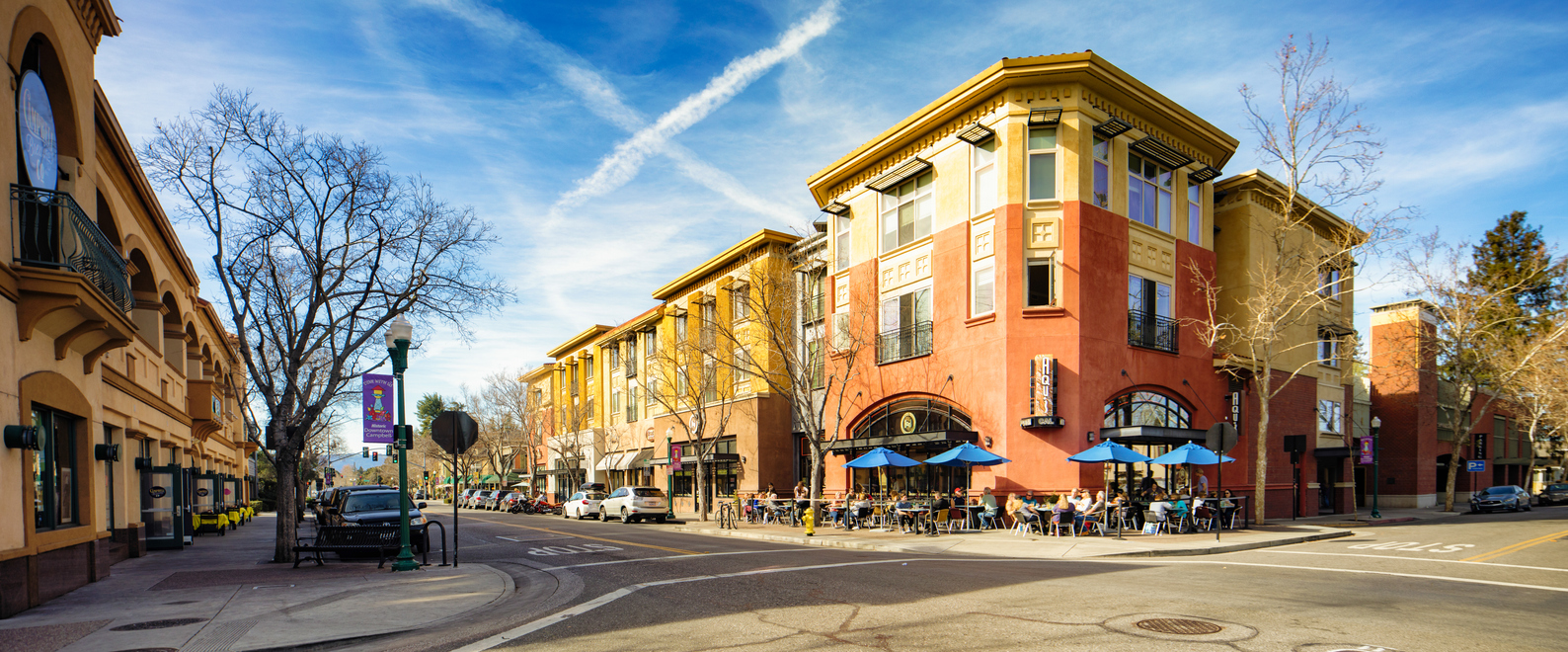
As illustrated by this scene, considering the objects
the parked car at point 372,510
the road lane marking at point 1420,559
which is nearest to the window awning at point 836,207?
the parked car at point 372,510

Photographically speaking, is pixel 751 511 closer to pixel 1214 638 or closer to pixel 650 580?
pixel 650 580

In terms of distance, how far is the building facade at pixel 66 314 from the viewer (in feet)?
33.4

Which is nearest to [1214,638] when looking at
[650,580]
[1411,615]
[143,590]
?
[1411,615]

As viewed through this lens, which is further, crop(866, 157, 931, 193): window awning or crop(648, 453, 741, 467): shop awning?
crop(648, 453, 741, 467): shop awning

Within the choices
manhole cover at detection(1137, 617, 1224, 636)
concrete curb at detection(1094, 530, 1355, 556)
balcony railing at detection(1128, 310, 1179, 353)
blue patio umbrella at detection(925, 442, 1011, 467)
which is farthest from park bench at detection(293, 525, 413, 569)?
→ balcony railing at detection(1128, 310, 1179, 353)

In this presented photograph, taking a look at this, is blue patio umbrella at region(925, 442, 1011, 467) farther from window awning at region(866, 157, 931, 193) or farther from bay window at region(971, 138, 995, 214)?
window awning at region(866, 157, 931, 193)

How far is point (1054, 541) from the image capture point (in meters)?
19.4

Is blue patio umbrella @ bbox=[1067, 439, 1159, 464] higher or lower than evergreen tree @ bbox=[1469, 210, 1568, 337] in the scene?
lower

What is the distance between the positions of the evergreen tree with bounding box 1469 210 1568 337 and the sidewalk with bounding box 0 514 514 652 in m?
41.2

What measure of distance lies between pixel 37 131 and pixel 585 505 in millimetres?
29285

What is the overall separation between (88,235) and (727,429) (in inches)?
1103

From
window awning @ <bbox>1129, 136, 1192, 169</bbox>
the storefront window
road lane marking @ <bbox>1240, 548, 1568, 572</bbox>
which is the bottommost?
road lane marking @ <bbox>1240, 548, 1568, 572</bbox>

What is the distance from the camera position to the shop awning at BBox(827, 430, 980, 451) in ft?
81.4

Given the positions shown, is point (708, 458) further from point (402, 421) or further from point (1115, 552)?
point (402, 421)
